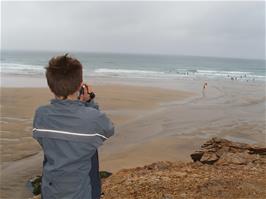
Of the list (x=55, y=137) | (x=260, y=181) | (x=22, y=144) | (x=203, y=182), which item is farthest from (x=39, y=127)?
(x=22, y=144)

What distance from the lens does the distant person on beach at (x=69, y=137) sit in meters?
2.55

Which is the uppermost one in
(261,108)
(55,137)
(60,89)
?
(60,89)

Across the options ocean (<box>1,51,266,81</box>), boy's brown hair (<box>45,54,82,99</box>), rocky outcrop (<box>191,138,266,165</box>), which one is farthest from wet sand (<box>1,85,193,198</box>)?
boy's brown hair (<box>45,54,82,99</box>)

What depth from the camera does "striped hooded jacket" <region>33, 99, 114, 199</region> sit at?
2.55 metres

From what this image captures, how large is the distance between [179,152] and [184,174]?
6.88 m

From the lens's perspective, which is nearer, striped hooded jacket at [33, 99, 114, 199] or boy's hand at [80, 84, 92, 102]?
striped hooded jacket at [33, 99, 114, 199]

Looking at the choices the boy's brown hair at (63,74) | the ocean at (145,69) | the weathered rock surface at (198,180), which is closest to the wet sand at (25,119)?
the weathered rock surface at (198,180)

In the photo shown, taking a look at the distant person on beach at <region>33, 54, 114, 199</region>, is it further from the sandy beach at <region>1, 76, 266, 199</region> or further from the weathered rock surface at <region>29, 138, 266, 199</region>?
the sandy beach at <region>1, 76, 266, 199</region>

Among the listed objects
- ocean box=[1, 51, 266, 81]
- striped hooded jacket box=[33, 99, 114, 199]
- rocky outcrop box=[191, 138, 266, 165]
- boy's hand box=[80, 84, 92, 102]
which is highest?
boy's hand box=[80, 84, 92, 102]

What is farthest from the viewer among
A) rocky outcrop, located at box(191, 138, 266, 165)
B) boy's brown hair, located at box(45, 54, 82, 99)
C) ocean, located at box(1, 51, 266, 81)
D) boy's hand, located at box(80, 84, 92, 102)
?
ocean, located at box(1, 51, 266, 81)

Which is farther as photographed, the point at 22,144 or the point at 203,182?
the point at 22,144

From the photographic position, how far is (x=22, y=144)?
13508 millimetres

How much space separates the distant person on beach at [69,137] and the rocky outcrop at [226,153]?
5.86 meters

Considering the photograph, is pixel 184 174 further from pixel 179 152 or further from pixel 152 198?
pixel 179 152
